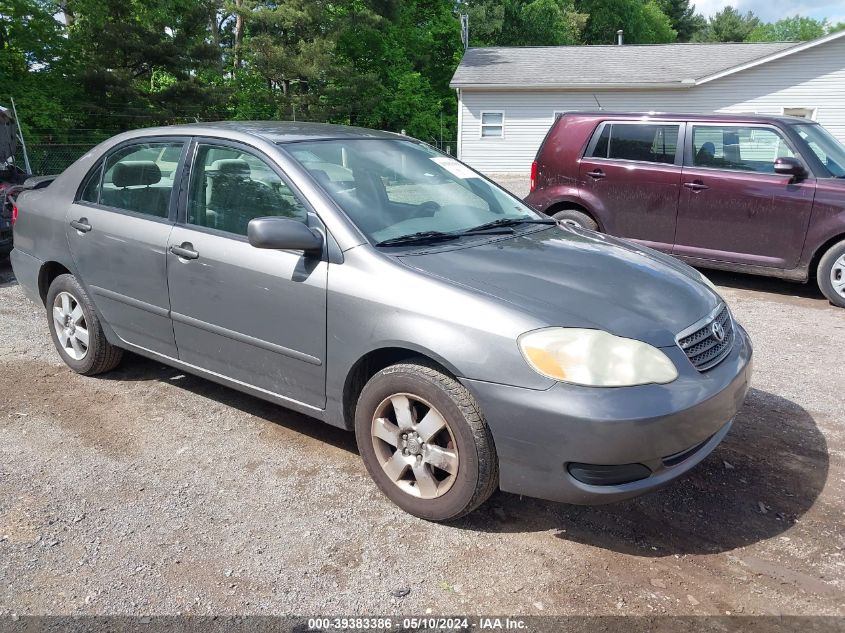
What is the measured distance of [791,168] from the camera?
6875 millimetres

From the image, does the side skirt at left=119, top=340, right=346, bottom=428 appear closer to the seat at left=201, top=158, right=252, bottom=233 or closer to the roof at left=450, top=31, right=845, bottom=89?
the seat at left=201, top=158, right=252, bottom=233

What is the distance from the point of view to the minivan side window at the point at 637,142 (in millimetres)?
7664

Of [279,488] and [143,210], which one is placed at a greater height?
[143,210]

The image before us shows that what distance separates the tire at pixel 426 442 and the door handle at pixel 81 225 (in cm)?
236

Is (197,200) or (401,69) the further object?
(401,69)

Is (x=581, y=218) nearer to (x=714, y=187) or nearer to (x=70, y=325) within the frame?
(x=714, y=187)

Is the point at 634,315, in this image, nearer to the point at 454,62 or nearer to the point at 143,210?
the point at 143,210

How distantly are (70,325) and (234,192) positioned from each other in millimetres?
1850

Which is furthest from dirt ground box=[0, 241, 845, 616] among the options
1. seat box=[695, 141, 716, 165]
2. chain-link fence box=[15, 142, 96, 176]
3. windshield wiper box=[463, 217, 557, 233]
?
chain-link fence box=[15, 142, 96, 176]

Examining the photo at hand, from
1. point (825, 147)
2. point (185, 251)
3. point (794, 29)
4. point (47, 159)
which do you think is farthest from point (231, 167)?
point (794, 29)

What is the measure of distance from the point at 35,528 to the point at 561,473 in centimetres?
229

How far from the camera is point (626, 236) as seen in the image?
7918 mm

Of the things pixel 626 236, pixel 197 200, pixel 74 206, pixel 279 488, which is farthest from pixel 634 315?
pixel 626 236

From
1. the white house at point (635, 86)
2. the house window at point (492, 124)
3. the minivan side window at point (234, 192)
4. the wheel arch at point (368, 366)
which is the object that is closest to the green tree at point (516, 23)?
the white house at point (635, 86)
